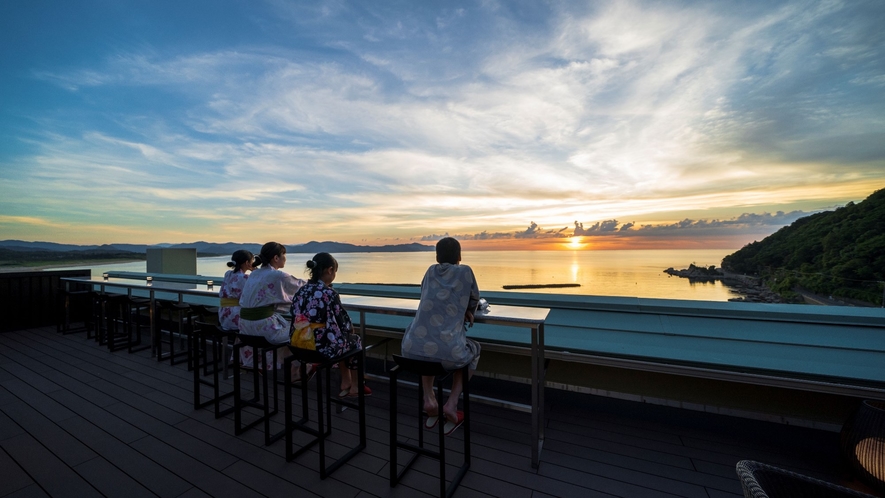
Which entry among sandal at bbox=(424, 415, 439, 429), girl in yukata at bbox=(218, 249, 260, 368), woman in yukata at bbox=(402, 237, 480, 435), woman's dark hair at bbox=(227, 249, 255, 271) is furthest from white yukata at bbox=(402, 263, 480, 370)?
woman's dark hair at bbox=(227, 249, 255, 271)

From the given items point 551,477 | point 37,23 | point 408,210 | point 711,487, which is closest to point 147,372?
point 551,477

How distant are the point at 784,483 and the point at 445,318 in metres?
1.54

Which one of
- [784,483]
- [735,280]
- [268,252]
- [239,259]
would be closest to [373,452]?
[268,252]

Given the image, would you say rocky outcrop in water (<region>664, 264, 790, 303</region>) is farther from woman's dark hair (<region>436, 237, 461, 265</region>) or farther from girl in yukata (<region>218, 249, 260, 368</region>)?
girl in yukata (<region>218, 249, 260, 368</region>)

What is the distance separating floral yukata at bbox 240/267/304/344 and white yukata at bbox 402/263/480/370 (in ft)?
4.93

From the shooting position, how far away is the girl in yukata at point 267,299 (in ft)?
9.45

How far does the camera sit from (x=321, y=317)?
2.28m

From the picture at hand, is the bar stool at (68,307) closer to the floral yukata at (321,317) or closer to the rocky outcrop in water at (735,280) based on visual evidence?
the floral yukata at (321,317)

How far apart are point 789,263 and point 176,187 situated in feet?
73.6

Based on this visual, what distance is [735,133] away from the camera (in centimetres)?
605

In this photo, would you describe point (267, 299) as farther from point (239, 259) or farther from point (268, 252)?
point (239, 259)

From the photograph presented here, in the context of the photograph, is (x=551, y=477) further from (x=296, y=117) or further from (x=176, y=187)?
(x=176, y=187)

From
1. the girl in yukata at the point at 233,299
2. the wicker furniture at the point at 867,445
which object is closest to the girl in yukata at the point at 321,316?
the girl in yukata at the point at 233,299

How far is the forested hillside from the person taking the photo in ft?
32.2
